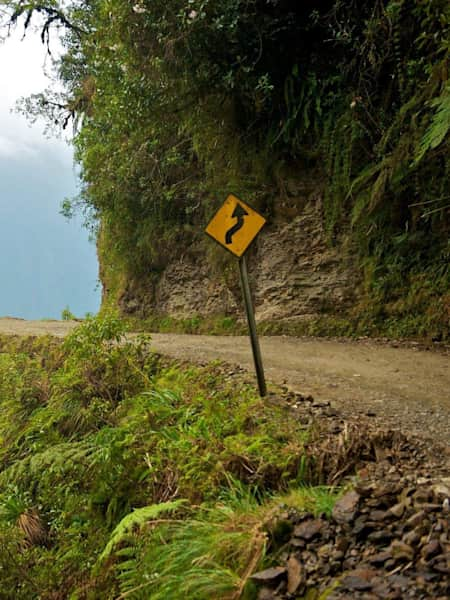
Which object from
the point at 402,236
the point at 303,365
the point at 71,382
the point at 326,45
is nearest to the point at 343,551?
the point at 303,365

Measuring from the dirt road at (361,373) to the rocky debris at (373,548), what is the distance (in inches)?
39.6

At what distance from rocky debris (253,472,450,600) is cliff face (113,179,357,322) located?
18.5 feet

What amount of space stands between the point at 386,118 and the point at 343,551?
6.71 metres

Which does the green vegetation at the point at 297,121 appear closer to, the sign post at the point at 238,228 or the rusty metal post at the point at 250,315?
the sign post at the point at 238,228

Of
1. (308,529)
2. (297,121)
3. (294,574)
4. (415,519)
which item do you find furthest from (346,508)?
(297,121)

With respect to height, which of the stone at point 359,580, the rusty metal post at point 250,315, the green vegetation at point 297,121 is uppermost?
the green vegetation at point 297,121

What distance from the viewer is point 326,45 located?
8023 mm

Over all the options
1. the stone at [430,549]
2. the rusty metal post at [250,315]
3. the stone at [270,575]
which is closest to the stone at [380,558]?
the stone at [430,549]

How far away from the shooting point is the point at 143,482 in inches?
159

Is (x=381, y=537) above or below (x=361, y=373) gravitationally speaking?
below

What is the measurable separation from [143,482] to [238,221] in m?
2.48

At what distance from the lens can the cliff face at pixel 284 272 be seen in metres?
8.29

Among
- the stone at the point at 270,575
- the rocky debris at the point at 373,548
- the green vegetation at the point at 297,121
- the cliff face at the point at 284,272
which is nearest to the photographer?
the rocky debris at the point at 373,548

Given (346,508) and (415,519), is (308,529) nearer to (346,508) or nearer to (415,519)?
(346,508)
